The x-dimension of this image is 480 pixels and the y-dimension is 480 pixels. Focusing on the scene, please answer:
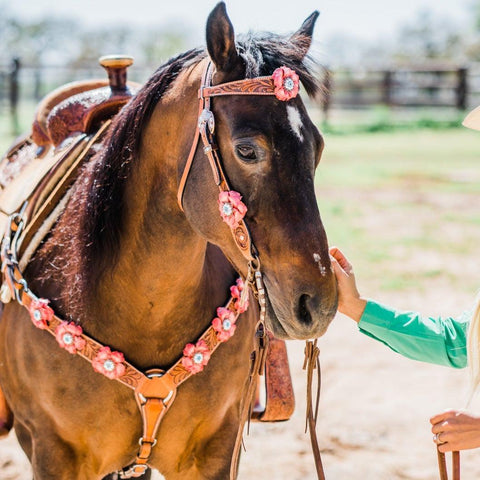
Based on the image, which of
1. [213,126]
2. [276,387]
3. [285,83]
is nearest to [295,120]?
[285,83]

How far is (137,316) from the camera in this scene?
222 centimetres

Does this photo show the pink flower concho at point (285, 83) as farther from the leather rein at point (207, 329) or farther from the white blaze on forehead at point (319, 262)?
the white blaze on forehead at point (319, 262)

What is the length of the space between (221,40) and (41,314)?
104 cm

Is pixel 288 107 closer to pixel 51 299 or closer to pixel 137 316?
pixel 137 316

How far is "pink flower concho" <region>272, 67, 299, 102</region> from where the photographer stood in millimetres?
1786

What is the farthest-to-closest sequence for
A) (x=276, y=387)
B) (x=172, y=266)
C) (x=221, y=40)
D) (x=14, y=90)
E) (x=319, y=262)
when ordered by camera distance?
(x=14, y=90)
(x=276, y=387)
(x=172, y=266)
(x=221, y=40)
(x=319, y=262)

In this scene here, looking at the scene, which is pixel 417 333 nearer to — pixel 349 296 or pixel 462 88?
pixel 349 296

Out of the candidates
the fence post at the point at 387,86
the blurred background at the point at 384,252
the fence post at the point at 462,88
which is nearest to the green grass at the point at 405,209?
the blurred background at the point at 384,252

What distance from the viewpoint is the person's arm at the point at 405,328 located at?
223 centimetres

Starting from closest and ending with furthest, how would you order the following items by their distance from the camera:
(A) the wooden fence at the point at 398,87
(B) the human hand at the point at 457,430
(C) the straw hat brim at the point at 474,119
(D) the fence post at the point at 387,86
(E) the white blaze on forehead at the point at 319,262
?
(E) the white blaze on forehead at the point at 319,262 < (B) the human hand at the point at 457,430 < (C) the straw hat brim at the point at 474,119 < (A) the wooden fence at the point at 398,87 < (D) the fence post at the point at 387,86

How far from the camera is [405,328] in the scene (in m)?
2.23

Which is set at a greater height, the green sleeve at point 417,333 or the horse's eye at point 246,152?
the horse's eye at point 246,152

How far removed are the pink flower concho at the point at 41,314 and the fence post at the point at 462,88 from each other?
74.2ft

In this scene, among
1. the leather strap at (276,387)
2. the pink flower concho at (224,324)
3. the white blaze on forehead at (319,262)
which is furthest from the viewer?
the leather strap at (276,387)
